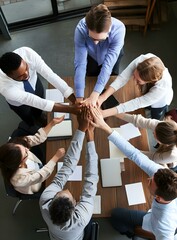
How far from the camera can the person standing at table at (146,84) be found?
2.58 meters

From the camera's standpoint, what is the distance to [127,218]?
2.62 m

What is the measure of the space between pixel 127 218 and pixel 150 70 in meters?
1.26

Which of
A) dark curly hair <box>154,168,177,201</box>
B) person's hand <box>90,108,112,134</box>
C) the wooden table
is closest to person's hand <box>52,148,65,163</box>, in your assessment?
the wooden table

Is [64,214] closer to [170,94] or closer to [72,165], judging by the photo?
[72,165]

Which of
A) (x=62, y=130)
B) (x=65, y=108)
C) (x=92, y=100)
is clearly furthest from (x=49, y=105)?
(x=92, y=100)

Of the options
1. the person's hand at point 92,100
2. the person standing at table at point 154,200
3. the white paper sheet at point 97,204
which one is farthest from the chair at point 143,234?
the person's hand at point 92,100

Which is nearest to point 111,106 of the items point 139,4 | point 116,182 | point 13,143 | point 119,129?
point 119,129

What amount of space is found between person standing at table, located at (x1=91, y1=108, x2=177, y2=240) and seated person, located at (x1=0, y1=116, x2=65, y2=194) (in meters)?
0.48

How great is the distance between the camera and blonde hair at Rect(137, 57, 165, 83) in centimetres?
256

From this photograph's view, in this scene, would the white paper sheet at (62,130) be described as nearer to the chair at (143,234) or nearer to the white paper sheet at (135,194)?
the white paper sheet at (135,194)

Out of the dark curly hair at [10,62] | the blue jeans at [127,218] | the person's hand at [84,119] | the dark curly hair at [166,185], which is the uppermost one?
the dark curly hair at [10,62]

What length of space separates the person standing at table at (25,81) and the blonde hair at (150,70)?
26.2 inches

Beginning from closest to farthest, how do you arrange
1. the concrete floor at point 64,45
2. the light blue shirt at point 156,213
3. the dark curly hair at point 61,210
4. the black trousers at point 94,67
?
the dark curly hair at point 61,210 → the light blue shirt at point 156,213 → the black trousers at point 94,67 → the concrete floor at point 64,45

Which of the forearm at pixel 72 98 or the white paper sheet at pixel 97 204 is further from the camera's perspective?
the forearm at pixel 72 98
